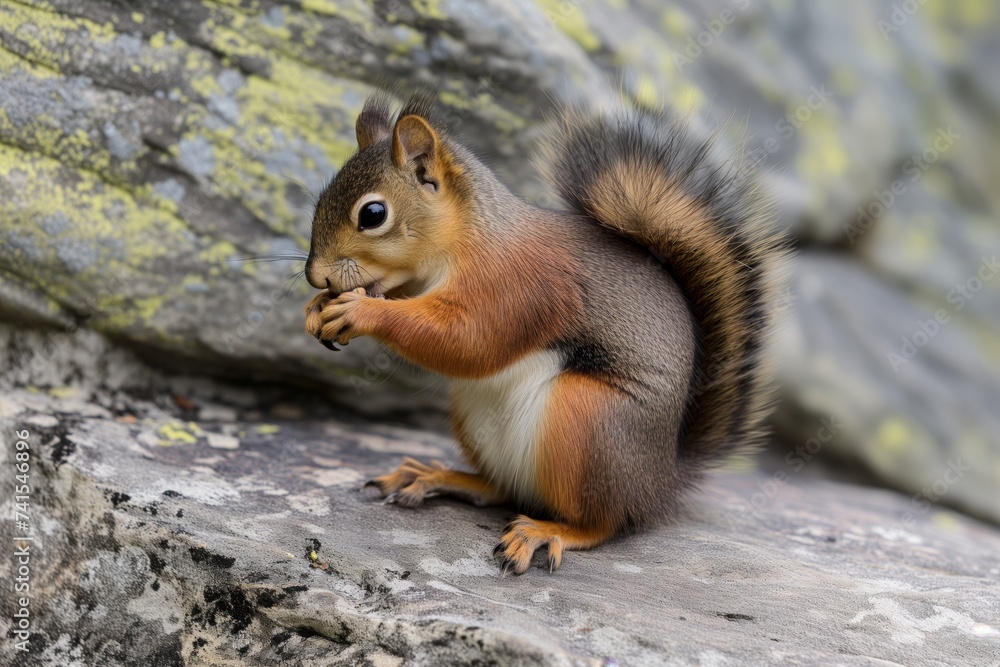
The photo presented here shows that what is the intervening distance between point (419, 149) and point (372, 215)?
0.19 m

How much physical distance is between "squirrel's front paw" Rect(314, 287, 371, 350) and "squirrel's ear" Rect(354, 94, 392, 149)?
0.45m

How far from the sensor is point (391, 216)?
6.37 feet

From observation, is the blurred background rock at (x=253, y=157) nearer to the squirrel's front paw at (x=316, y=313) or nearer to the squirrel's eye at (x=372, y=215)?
the squirrel's front paw at (x=316, y=313)

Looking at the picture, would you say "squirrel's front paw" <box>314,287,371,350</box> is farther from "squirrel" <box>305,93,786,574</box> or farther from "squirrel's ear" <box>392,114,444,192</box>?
"squirrel's ear" <box>392,114,444,192</box>

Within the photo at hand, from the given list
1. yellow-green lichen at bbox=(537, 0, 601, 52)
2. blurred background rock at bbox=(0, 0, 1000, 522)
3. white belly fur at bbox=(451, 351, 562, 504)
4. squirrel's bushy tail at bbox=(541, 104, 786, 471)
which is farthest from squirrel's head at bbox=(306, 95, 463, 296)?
yellow-green lichen at bbox=(537, 0, 601, 52)

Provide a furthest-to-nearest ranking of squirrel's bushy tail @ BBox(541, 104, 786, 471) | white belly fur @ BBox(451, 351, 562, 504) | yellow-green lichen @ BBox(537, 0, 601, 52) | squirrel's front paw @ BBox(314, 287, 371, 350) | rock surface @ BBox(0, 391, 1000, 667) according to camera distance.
Answer: yellow-green lichen @ BBox(537, 0, 601, 52) → squirrel's bushy tail @ BBox(541, 104, 786, 471) → white belly fur @ BBox(451, 351, 562, 504) → squirrel's front paw @ BBox(314, 287, 371, 350) → rock surface @ BBox(0, 391, 1000, 667)

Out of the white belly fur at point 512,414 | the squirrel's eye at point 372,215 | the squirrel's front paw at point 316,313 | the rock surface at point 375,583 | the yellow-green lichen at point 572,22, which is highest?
the yellow-green lichen at point 572,22

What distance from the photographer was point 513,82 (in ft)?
9.28

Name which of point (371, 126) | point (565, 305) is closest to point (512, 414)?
point (565, 305)

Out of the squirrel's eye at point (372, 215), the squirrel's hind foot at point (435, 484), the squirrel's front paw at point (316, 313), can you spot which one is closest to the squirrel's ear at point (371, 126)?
the squirrel's eye at point (372, 215)

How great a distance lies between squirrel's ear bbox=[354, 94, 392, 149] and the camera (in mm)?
2178

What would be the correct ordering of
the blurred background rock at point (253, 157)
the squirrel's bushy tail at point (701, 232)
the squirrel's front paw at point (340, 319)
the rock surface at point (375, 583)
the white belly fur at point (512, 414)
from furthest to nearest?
the blurred background rock at point (253, 157), the squirrel's bushy tail at point (701, 232), the white belly fur at point (512, 414), the squirrel's front paw at point (340, 319), the rock surface at point (375, 583)

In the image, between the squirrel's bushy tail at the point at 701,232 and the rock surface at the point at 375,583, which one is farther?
the squirrel's bushy tail at the point at 701,232

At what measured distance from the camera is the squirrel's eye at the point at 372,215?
6.30 feet
